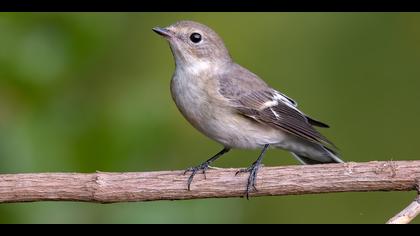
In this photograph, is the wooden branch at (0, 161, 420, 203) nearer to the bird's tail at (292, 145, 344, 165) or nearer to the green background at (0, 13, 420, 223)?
the green background at (0, 13, 420, 223)

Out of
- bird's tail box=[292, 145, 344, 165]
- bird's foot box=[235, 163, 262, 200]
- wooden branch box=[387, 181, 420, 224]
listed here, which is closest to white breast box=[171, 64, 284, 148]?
bird's tail box=[292, 145, 344, 165]

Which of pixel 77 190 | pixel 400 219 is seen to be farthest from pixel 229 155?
pixel 400 219

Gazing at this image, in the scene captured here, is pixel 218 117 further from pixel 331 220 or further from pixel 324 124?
pixel 331 220

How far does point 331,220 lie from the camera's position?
548 centimetres

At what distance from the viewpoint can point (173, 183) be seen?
4281mm

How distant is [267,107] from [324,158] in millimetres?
480

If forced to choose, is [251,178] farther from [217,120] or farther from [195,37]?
[195,37]

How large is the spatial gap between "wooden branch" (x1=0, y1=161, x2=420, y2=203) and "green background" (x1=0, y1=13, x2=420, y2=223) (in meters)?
0.28

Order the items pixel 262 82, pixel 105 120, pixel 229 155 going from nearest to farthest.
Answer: pixel 105 120 → pixel 262 82 → pixel 229 155

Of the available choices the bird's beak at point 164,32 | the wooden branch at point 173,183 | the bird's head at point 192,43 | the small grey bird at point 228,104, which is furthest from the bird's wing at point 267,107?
the wooden branch at point 173,183

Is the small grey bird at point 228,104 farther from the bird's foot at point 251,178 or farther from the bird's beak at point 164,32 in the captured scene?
the bird's foot at point 251,178

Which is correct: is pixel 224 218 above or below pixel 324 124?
below

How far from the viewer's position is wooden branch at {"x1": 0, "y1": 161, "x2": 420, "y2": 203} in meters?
4.07

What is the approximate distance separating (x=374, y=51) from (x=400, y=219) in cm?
229
